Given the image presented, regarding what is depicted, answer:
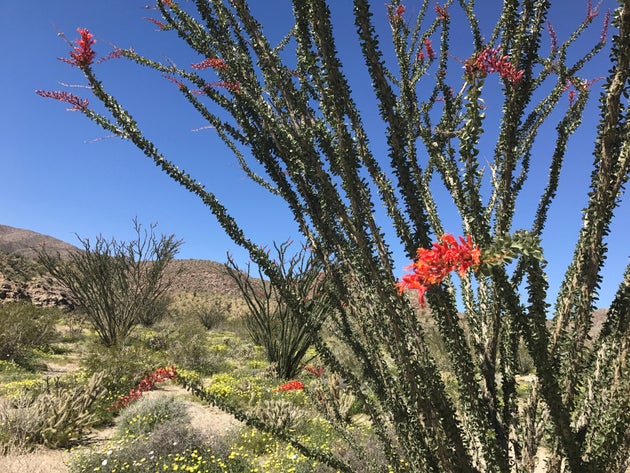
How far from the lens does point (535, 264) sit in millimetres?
1170

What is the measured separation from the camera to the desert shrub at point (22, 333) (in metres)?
9.47

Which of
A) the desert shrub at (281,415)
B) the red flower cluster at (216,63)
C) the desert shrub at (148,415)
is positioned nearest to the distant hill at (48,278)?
the desert shrub at (148,415)

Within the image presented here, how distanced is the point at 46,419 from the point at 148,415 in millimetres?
1309

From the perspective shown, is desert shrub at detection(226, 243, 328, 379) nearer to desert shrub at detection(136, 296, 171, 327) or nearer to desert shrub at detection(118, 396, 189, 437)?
desert shrub at detection(118, 396, 189, 437)

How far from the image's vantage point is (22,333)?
10.1 meters

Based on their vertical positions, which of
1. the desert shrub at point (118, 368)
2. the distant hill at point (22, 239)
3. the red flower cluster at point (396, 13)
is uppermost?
the distant hill at point (22, 239)

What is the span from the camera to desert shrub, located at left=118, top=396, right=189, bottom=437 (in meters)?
5.61

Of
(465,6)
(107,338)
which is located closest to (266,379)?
(107,338)

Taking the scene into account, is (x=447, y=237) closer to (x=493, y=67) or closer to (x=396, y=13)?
(x=493, y=67)

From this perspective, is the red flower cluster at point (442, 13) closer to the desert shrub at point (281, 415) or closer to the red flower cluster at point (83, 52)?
the red flower cluster at point (83, 52)

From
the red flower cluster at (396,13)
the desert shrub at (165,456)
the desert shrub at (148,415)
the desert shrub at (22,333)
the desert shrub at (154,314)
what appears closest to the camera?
the red flower cluster at (396,13)

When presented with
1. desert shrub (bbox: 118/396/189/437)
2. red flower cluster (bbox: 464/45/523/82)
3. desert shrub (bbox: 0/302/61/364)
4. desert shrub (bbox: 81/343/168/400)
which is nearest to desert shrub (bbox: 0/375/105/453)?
desert shrub (bbox: 118/396/189/437)

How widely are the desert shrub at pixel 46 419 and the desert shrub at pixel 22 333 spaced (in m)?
4.59

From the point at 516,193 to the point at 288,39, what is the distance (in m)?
2.06
